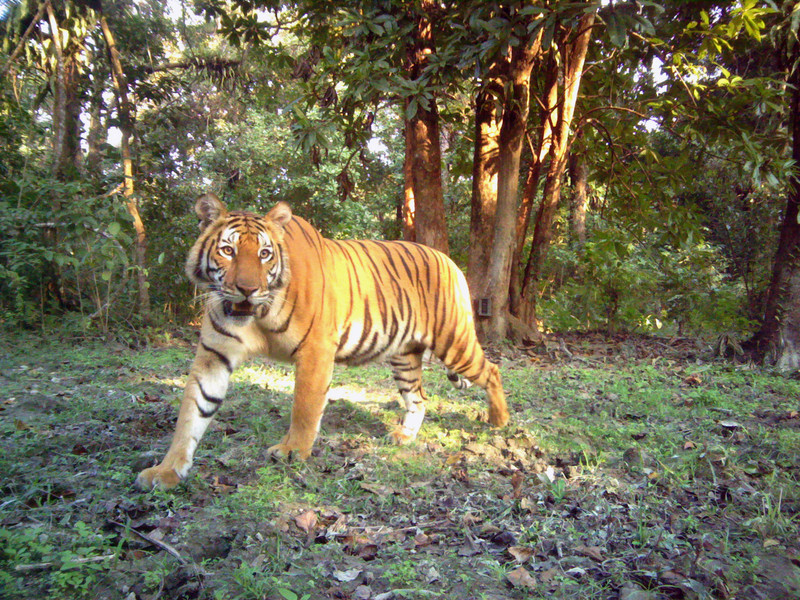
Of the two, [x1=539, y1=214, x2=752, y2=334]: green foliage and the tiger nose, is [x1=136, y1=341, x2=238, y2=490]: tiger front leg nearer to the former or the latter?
the tiger nose

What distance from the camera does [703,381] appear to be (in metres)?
5.92

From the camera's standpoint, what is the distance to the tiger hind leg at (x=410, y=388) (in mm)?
4250

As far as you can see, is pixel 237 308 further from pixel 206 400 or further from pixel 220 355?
pixel 206 400

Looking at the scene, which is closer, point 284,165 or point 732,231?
point 732,231

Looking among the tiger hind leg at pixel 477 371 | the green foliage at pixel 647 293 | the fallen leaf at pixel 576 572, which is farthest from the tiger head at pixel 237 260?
the green foliage at pixel 647 293

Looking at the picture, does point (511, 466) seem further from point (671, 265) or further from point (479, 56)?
point (671, 265)

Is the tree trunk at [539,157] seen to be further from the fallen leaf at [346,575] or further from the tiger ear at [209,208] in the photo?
the fallen leaf at [346,575]

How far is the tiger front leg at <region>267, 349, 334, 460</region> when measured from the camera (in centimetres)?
338

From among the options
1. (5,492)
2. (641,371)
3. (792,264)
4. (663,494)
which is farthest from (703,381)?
(5,492)

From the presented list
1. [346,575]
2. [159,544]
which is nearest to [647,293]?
[346,575]

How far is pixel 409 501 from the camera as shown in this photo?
301 centimetres

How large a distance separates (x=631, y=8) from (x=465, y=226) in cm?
803

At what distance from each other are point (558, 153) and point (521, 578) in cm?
635

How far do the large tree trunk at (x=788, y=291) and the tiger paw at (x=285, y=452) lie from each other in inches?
228
